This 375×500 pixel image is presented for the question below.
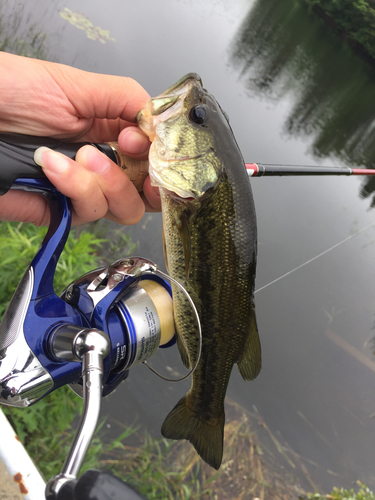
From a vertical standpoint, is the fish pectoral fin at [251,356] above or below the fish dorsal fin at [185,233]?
below

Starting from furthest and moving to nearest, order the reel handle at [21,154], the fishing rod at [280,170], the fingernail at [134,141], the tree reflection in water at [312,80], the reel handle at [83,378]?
the tree reflection in water at [312,80] < the fishing rod at [280,170] < the fingernail at [134,141] < the reel handle at [21,154] < the reel handle at [83,378]

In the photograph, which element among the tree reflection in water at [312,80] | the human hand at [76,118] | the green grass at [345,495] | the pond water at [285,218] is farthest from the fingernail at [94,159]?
the tree reflection in water at [312,80]

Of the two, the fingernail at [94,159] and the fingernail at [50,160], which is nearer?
the fingernail at [50,160]

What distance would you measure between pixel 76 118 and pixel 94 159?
0.34 meters

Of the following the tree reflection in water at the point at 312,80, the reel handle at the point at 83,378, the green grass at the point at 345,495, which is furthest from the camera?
the tree reflection in water at the point at 312,80

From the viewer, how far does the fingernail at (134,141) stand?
1.39 metres

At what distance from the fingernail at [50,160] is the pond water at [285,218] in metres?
2.20

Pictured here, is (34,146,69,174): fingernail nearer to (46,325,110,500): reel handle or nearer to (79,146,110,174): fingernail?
(79,146,110,174): fingernail

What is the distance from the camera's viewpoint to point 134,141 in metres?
1.39

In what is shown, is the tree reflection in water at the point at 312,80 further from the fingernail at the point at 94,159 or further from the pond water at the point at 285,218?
the fingernail at the point at 94,159

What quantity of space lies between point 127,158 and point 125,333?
78 centimetres

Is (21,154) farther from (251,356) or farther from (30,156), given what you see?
(251,356)

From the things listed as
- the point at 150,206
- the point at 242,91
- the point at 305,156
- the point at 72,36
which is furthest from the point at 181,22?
the point at 150,206

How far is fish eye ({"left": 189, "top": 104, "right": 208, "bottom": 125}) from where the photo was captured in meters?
1.31
